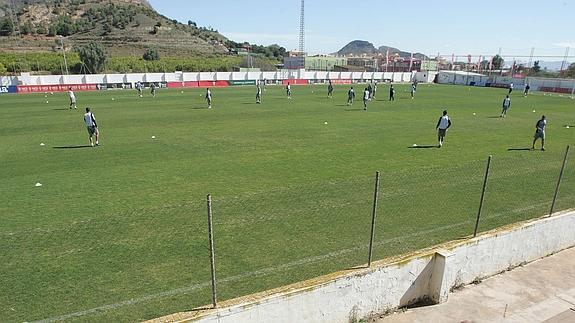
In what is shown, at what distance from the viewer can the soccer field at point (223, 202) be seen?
6.91 m

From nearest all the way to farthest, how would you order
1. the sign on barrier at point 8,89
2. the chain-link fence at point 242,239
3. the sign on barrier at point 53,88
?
the chain-link fence at point 242,239 < the sign on barrier at point 8,89 < the sign on barrier at point 53,88

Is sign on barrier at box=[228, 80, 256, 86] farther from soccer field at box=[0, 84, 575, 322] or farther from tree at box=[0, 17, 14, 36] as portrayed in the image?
tree at box=[0, 17, 14, 36]

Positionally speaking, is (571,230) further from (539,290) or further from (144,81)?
(144,81)

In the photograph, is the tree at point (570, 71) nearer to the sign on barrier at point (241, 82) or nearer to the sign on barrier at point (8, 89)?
Result: the sign on barrier at point (241, 82)

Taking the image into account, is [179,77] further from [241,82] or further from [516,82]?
[516,82]

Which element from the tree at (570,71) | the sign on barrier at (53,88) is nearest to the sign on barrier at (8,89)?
the sign on barrier at (53,88)

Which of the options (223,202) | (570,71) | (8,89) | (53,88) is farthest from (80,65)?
(570,71)

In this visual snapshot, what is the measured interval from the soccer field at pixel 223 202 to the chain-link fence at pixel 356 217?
1.7 inches

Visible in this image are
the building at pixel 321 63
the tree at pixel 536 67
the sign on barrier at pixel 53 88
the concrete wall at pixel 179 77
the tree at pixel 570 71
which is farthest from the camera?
the building at pixel 321 63

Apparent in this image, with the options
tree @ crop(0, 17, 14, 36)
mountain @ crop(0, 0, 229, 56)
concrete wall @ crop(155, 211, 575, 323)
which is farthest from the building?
concrete wall @ crop(155, 211, 575, 323)

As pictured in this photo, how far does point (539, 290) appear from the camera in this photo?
289 inches

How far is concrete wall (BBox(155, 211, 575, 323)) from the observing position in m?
5.55

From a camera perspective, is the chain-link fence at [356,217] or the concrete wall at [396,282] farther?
the chain-link fence at [356,217]

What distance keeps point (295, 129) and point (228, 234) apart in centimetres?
1424
